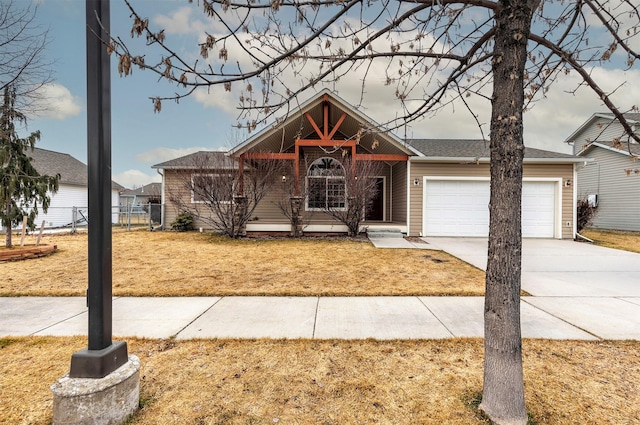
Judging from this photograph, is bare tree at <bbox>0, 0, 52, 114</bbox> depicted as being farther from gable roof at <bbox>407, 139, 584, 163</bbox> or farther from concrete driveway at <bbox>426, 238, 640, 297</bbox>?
gable roof at <bbox>407, 139, 584, 163</bbox>

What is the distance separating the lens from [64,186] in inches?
797

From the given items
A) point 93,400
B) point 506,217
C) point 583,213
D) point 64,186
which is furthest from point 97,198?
point 64,186

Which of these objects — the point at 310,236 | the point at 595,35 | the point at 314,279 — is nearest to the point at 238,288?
the point at 314,279

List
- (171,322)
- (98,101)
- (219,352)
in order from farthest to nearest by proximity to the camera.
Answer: (171,322), (219,352), (98,101)

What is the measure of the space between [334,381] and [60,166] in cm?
2758

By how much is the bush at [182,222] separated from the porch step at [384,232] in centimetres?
867

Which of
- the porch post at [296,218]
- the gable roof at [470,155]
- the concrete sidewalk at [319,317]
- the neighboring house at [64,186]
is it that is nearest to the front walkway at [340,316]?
the concrete sidewalk at [319,317]

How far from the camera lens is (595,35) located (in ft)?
9.45

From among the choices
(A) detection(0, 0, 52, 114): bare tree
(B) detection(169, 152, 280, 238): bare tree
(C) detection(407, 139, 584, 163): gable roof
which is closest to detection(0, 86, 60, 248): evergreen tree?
(A) detection(0, 0, 52, 114): bare tree

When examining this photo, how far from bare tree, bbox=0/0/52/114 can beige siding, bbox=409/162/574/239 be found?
11.2 meters

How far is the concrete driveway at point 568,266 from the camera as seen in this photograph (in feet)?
17.9

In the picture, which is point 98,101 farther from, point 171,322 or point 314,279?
point 314,279

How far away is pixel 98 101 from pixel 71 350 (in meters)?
2.62

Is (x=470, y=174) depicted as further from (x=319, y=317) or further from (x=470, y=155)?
(x=319, y=317)
